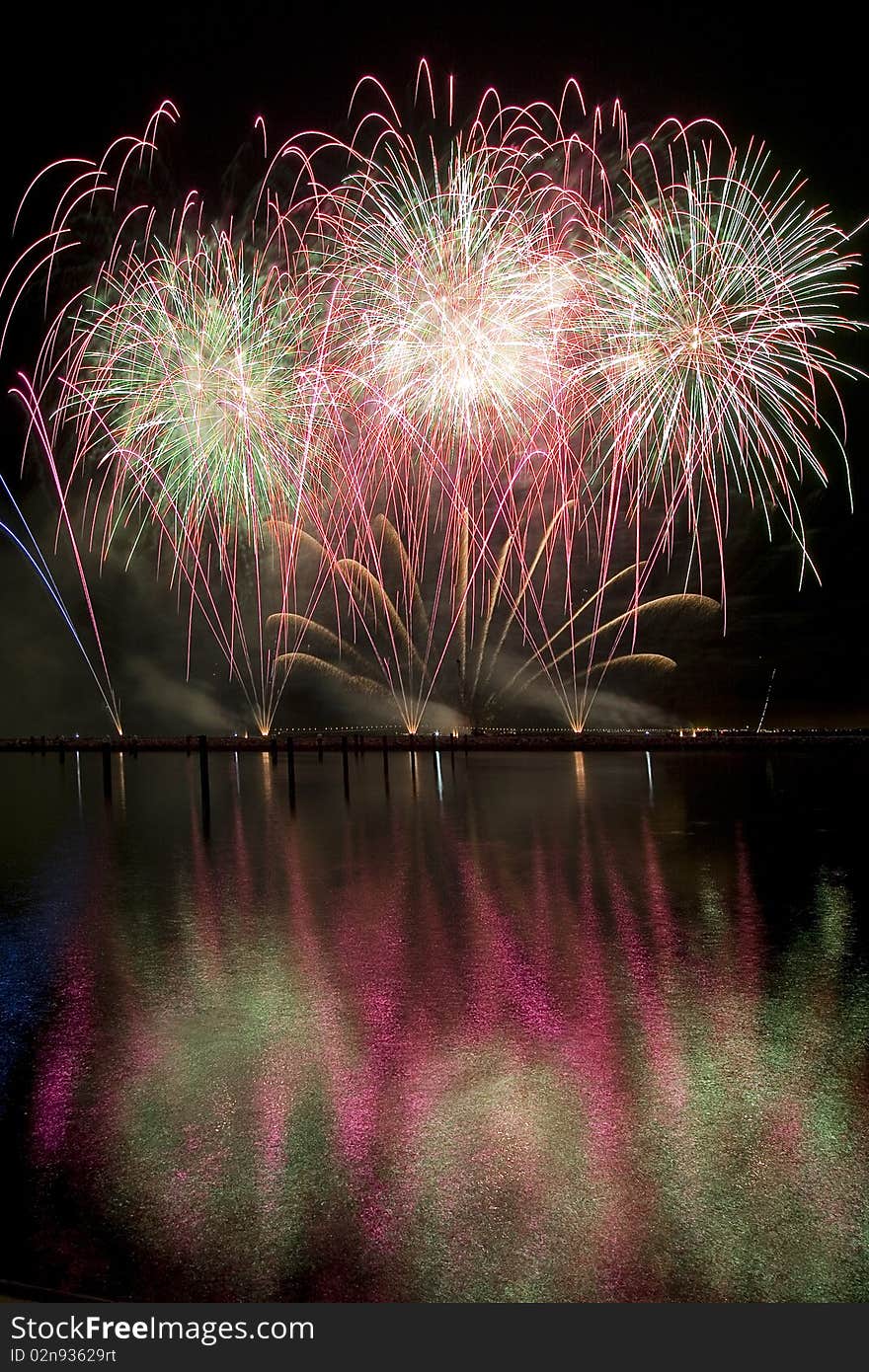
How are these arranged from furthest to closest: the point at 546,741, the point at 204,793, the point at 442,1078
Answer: the point at 546,741
the point at 204,793
the point at 442,1078

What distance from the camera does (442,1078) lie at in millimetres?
6031

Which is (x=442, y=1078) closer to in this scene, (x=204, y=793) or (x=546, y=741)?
(x=204, y=793)

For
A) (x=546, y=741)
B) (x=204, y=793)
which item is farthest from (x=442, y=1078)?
(x=546, y=741)

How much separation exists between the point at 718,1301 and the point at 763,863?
31.7ft

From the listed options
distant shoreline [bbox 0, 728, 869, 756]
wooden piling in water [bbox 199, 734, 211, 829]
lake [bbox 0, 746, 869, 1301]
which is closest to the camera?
lake [bbox 0, 746, 869, 1301]

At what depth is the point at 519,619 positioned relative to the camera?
5278cm

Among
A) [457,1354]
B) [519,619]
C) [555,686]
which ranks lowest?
[457,1354]

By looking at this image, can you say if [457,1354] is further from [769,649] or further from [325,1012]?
[769,649]

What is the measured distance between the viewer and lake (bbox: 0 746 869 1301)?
422 centimetres

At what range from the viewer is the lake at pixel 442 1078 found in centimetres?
422

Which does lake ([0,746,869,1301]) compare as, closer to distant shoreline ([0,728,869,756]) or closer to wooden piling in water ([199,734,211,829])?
wooden piling in water ([199,734,211,829])

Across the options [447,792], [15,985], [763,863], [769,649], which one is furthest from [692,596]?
[15,985]

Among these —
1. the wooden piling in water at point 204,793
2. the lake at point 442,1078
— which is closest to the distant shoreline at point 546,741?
the wooden piling in water at point 204,793

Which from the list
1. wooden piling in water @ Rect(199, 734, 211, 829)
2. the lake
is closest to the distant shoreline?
wooden piling in water @ Rect(199, 734, 211, 829)
